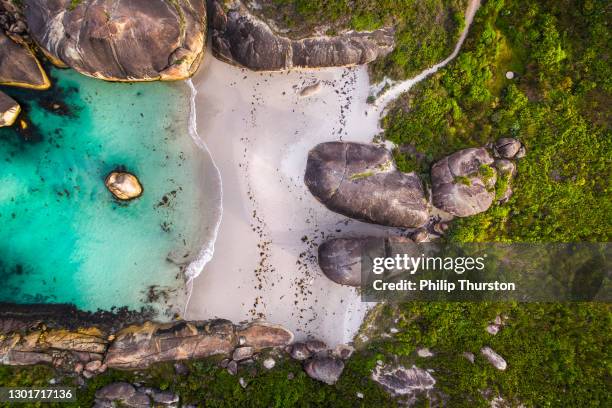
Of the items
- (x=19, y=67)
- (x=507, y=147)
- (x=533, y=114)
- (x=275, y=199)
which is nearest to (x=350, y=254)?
(x=275, y=199)

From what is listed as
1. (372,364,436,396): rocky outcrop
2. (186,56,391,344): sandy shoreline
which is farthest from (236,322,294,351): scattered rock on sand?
(372,364,436,396): rocky outcrop

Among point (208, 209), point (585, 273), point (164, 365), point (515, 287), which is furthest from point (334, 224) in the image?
point (585, 273)

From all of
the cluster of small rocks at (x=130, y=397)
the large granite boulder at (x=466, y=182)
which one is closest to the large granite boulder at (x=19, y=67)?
the cluster of small rocks at (x=130, y=397)

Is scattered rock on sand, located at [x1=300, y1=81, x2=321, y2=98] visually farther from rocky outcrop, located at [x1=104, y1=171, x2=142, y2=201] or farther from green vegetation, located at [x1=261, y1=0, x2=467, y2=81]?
rocky outcrop, located at [x1=104, y1=171, x2=142, y2=201]

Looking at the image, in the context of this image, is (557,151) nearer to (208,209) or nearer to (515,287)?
(515,287)

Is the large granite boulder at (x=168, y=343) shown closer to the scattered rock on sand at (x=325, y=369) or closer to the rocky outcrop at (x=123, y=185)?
the scattered rock on sand at (x=325, y=369)
